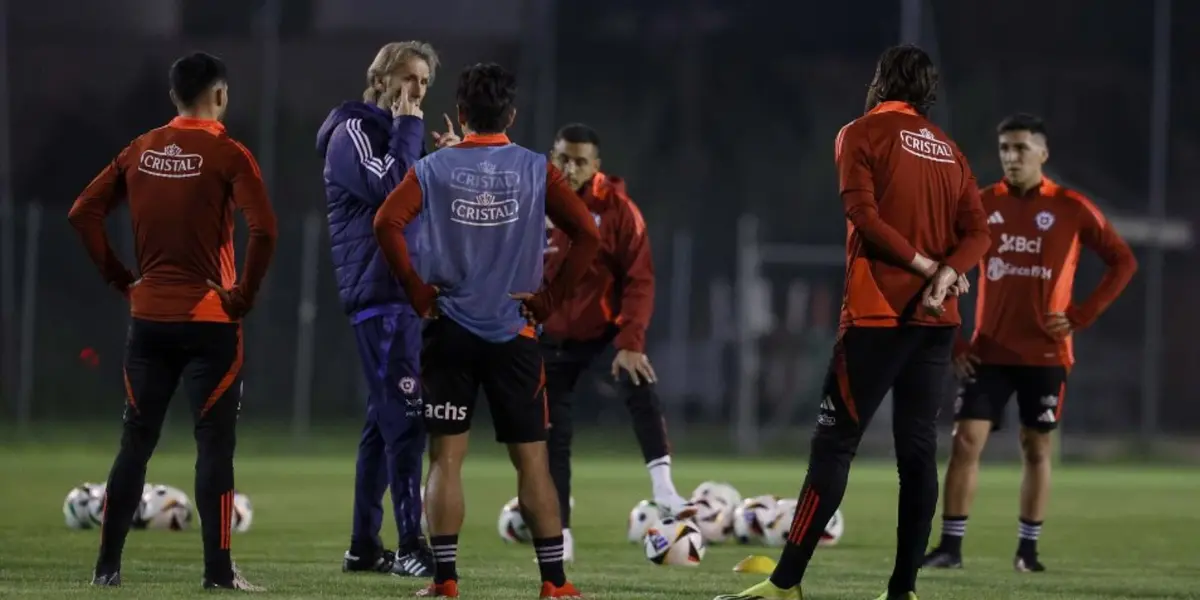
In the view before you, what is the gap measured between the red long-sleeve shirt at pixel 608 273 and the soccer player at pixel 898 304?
9.96 feet

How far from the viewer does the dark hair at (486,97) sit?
258 inches

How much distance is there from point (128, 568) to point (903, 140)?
3.68m

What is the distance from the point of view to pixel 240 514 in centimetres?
1033

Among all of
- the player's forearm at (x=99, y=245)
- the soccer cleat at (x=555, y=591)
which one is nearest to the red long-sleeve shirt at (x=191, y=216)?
the player's forearm at (x=99, y=245)

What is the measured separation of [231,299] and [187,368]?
0.33 metres

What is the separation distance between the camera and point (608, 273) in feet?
31.7

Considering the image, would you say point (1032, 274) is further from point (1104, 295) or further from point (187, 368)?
point (187, 368)

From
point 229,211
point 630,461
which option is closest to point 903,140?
point 229,211

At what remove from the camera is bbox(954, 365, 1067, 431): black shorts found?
9141 millimetres

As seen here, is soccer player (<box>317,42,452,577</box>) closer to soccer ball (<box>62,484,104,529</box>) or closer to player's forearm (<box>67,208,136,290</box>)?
player's forearm (<box>67,208,136,290</box>)

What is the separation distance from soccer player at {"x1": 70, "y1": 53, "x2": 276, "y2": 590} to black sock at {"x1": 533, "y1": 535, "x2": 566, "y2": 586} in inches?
43.1

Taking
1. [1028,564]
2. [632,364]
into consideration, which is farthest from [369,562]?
[1028,564]

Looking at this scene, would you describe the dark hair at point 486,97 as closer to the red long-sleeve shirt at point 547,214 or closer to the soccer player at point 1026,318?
the red long-sleeve shirt at point 547,214

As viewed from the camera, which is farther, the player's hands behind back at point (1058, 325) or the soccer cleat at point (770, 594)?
the player's hands behind back at point (1058, 325)
